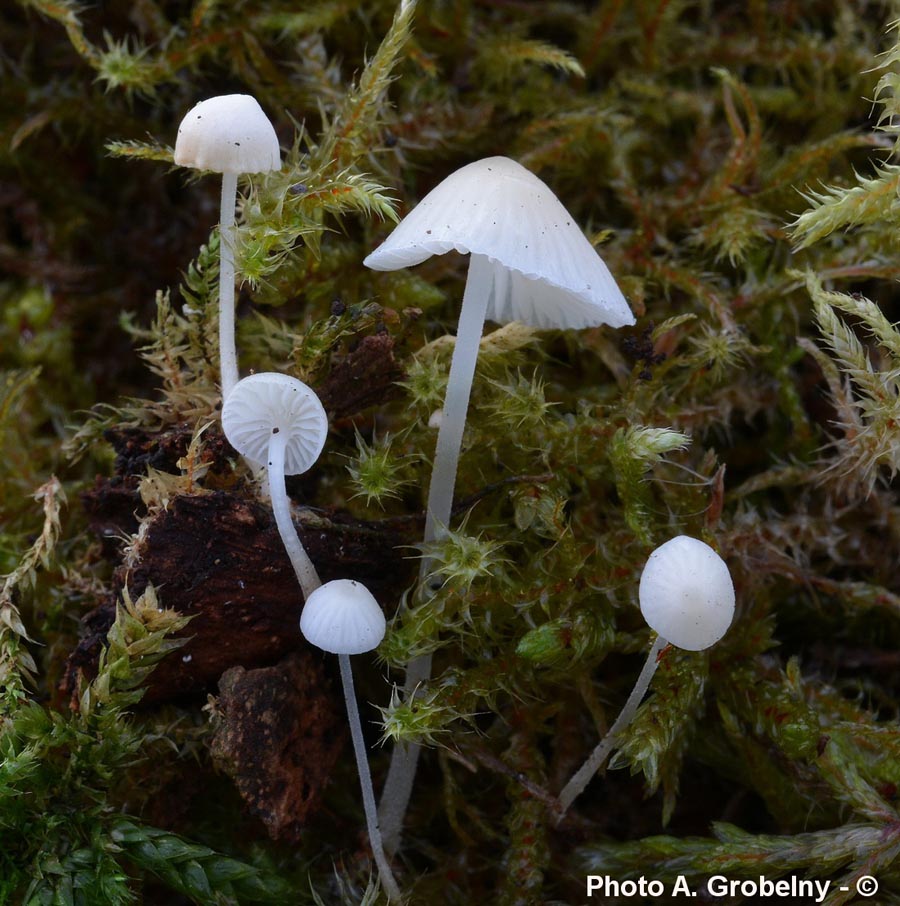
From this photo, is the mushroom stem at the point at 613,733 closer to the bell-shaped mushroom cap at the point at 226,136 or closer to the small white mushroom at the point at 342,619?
the small white mushroom at the point at 342,619

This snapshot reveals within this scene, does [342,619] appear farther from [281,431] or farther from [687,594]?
[687,594]

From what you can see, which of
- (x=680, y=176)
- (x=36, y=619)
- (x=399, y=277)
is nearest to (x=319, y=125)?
(x=399, y=277)

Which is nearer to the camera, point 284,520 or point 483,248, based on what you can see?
point 483,248

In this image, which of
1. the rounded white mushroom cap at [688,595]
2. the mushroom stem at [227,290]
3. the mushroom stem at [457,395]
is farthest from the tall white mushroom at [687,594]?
the mushroom stem at [227,290]

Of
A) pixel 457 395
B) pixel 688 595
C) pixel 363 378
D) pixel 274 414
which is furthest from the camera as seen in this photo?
pixel 363 378

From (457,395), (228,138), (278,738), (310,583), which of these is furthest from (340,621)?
(228,138)

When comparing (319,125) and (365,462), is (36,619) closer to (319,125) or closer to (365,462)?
(365,462)
